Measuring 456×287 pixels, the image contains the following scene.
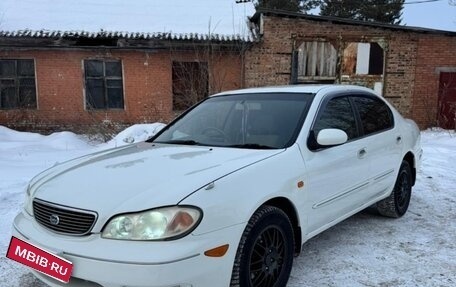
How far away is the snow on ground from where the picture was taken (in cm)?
331

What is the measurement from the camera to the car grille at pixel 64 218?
2.39 m

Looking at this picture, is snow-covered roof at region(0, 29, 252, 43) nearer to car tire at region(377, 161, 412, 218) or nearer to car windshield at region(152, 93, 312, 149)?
car tire at region(377, 161, 412, 218)

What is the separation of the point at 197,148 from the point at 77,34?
435 inches

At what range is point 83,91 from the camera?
13.8 metres

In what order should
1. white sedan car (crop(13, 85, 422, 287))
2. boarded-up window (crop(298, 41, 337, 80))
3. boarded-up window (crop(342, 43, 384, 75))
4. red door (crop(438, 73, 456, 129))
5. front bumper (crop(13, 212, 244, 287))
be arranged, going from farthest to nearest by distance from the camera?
red door (crop(438, 73, 456, 129)), boarded-up window (crop(342, 43, 384, 75)), boarded-up window (crop(298, 41, 337, 80)), white sedan car (crop(13, 85, 422, 287)), front bumper (crop(13, 212, 244, 287))

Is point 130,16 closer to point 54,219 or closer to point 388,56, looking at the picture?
point 388,56

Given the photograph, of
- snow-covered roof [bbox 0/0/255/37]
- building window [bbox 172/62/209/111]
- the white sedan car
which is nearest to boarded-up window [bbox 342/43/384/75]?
snow-covered roof [bbox 0/0/255/37]

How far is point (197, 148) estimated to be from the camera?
3311 mm

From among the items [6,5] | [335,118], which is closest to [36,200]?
[335,118]

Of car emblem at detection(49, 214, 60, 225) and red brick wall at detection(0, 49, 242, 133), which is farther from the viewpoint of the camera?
red brick wall at detection(0, 49, 242, 133)

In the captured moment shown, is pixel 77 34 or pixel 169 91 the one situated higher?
pixel 77 34

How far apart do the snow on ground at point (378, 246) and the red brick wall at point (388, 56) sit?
820cm

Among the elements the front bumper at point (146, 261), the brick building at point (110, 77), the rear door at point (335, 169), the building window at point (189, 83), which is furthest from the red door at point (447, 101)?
the front bumper at point (146, 261)

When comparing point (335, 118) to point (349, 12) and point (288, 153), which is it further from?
point (349, 12)
